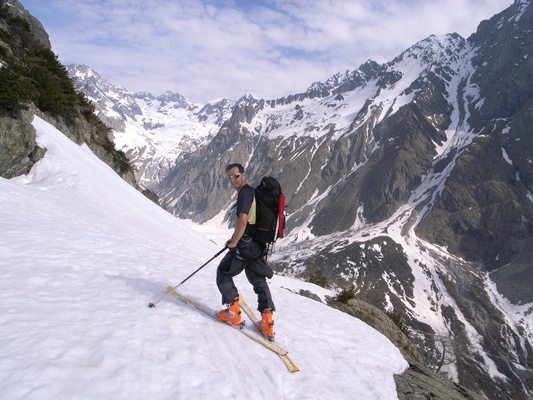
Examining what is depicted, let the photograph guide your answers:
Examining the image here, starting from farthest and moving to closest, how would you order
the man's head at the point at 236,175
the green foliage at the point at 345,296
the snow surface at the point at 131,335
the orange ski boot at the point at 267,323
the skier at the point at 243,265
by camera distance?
the green foliage at the point at 345,296 → the orange ski boot at the point at 267,323 → the man's head at the point at 236,175 → the skier at the point at 243,265 → the snow surface at the point at 131,335

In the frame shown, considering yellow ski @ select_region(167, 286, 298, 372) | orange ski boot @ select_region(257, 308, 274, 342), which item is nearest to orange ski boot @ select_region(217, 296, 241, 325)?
yellow ski @ select_region(167, 286, 298, 372)

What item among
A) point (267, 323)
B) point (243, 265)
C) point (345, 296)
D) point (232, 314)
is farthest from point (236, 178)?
point (345, 296)

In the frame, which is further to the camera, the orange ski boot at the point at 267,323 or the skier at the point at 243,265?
the orange ski boot at the point at 267,323

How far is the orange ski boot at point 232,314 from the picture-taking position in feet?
22.6

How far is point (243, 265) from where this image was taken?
6777 mm

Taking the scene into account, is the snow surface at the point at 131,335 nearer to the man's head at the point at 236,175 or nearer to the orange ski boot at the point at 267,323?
the orange ski boot at the point at 267,323

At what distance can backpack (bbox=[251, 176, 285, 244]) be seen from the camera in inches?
253

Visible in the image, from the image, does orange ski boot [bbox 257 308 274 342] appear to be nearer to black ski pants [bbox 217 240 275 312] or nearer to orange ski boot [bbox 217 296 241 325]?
black ski pants [bbox 217 240 275 312]

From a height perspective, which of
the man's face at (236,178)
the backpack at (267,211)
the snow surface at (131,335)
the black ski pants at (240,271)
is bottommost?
the snow surface at (131,335)

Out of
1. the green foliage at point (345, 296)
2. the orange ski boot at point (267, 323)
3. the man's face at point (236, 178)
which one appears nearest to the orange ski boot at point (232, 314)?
the orange ski boot at point (267, 323)

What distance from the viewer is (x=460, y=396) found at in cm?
795

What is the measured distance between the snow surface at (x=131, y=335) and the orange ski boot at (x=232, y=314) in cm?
20

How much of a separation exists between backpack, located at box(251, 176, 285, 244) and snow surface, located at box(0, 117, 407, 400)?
2222mm

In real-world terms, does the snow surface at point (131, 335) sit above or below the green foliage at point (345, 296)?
below
